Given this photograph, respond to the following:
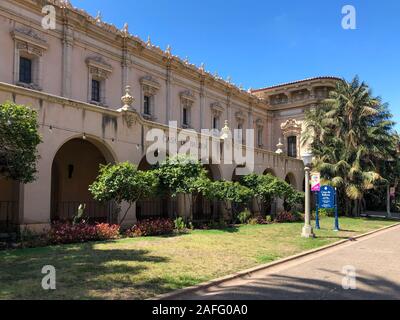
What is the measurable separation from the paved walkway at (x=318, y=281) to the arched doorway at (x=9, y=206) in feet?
26.1

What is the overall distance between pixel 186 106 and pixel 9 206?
1630 cm

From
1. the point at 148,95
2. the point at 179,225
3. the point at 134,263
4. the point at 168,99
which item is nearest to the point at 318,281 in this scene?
the point at 134,263

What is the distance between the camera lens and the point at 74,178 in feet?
70.8

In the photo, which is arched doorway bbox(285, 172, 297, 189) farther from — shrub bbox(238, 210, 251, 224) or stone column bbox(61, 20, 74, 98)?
stone column bbox(61, 20, 74, 98)

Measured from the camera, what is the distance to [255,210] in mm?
26141

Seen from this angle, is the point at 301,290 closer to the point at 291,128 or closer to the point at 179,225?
the point at 179,225

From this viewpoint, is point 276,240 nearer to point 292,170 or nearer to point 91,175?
point 91,175

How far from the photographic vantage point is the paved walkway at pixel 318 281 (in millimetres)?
7410

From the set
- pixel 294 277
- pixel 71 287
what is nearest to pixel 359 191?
pixel 294 277

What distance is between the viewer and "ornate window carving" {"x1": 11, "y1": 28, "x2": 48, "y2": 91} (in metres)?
19.6

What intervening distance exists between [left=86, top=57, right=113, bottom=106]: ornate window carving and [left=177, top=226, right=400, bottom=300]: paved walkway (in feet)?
51.6

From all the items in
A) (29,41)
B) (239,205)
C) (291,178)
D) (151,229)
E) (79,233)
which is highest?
(29,41)

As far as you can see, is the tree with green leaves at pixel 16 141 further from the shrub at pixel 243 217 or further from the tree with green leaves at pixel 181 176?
the shrub at pixel 243 217

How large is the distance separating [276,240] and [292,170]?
17418mm
